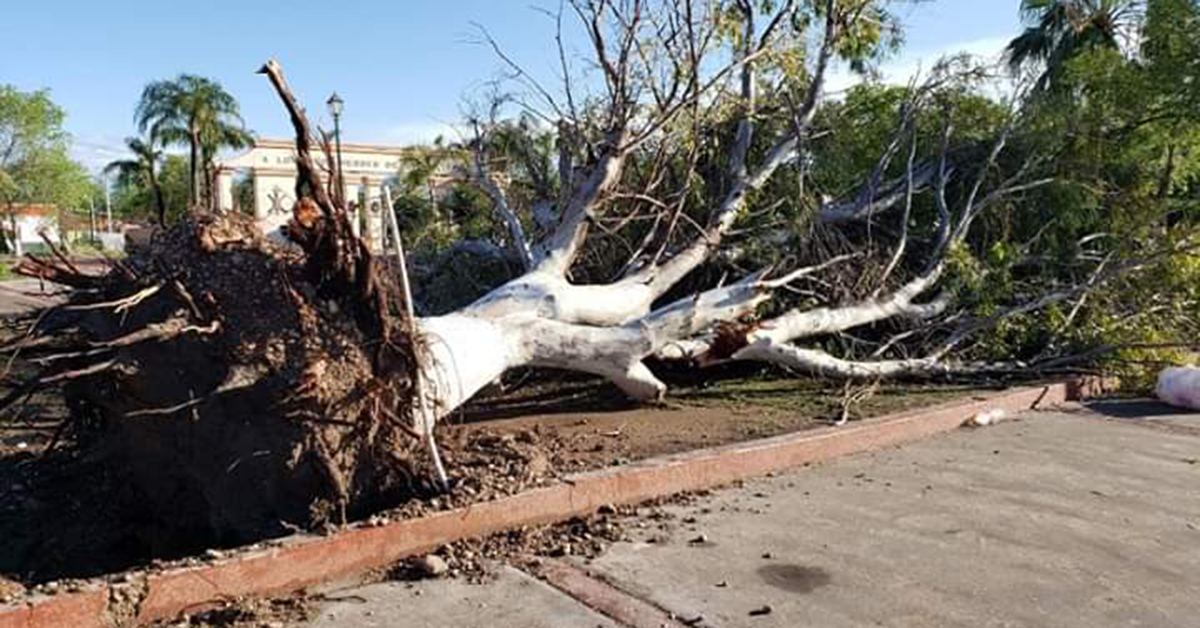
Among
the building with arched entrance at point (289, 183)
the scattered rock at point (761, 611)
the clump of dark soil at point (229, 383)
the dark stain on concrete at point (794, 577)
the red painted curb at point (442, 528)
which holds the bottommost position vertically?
the scattered rock at point (761, 611)

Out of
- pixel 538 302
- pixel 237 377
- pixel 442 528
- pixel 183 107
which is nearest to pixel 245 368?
pixel 237 377

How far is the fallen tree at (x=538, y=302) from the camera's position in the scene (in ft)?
13.5

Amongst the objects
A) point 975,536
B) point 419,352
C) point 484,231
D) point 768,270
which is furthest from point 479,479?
point 484,231

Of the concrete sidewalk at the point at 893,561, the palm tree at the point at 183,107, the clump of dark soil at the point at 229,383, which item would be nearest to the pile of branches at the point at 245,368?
the clump of dark soil at the point at 229,383

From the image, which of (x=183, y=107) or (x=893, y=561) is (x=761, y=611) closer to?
(x=893, y=561)

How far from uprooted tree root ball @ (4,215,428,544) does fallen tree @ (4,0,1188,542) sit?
0.01 meters

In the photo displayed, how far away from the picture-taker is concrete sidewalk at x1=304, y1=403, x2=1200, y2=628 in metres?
3.39

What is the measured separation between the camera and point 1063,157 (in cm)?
950

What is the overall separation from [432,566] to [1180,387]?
7006mm

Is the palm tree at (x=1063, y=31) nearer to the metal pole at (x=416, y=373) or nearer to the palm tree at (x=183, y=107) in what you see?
the metal pole at (x=416, y=373)

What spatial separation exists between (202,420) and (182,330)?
458 millimetres

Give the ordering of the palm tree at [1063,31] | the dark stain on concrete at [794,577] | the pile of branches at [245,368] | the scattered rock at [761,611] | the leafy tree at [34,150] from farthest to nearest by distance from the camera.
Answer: the leafy tree at [34,150] < the palm tree at [1063,31] < the pile of branches at [245,368] < the dark stain on concrete at [794,577] < the scattered rock at [761,611]

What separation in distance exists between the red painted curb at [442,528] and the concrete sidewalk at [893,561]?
6.7 inches

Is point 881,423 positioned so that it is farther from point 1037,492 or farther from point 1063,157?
point 1063,157
